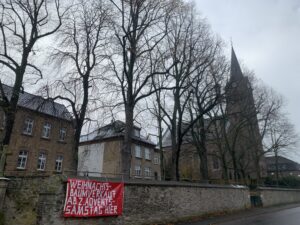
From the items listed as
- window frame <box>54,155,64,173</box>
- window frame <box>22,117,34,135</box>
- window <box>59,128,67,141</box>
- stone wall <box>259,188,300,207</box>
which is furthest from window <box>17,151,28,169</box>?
stone wall <box>259,188,300,207</box>

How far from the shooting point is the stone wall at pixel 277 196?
30031 millimetres

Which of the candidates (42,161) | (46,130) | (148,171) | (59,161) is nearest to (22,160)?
(42,161)

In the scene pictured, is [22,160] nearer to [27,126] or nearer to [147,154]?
[27,126]

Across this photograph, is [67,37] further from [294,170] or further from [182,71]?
[294,170]

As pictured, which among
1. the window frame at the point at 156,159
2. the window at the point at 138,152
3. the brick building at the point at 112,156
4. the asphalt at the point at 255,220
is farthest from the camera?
the window frame at the point at 156,159

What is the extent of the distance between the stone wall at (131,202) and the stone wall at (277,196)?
1120 cm

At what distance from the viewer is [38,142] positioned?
29.5 metres

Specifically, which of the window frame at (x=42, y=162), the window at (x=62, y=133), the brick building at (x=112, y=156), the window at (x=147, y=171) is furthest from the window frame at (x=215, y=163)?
the window frame at (x=42, y=162)

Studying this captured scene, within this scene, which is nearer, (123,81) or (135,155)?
(123,81)

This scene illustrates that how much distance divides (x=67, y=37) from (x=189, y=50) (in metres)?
10.1

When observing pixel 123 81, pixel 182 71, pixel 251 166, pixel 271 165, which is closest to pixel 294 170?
pixel 271 165

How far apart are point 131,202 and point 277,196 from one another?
89.7 ft

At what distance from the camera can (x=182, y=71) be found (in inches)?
894

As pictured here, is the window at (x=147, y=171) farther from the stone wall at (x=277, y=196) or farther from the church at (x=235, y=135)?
the stone wall at (x=277, y=196)
